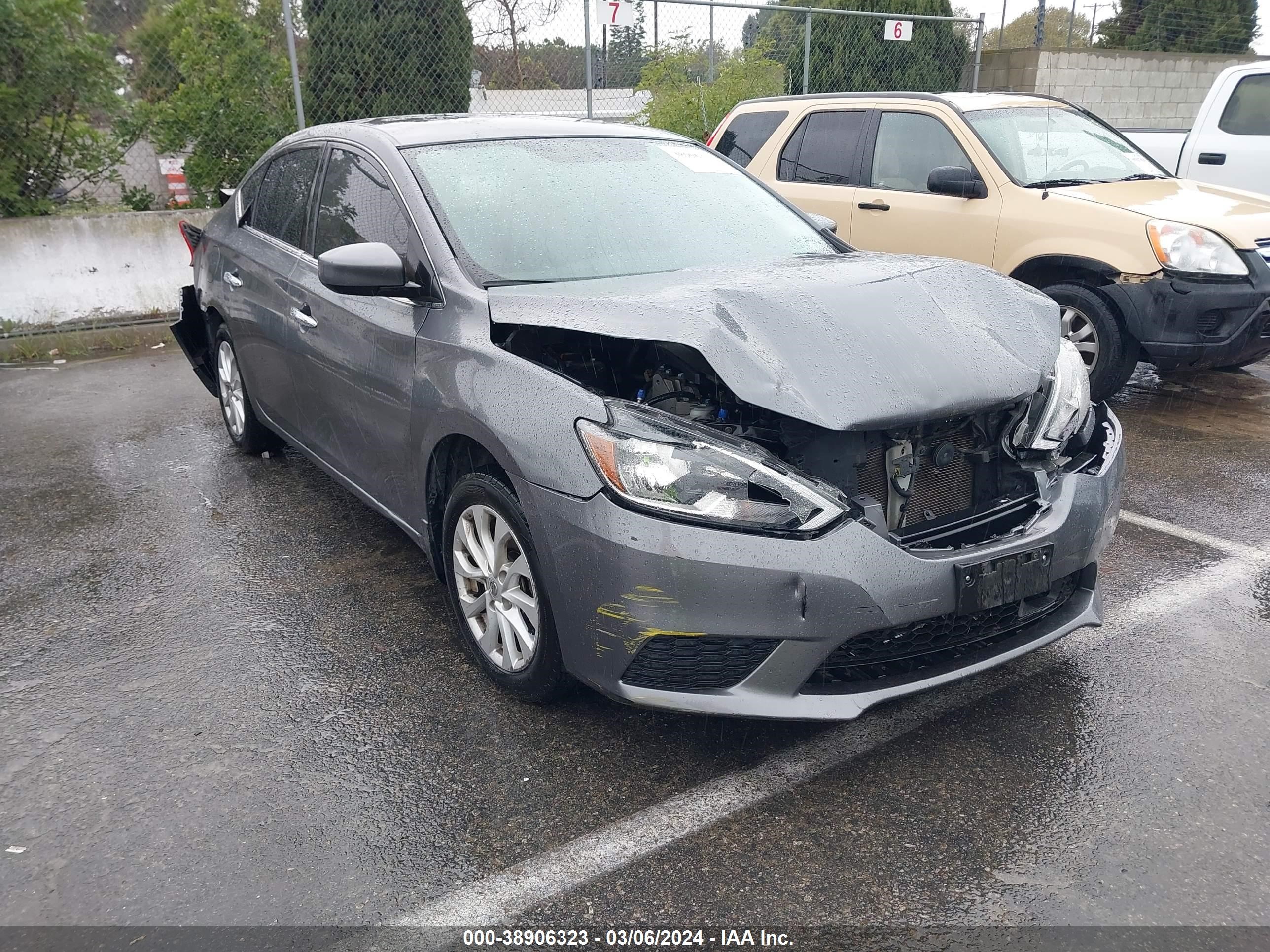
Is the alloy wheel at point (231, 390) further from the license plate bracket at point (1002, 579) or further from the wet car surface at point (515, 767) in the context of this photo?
the license plate bracket at point (1002, 579)

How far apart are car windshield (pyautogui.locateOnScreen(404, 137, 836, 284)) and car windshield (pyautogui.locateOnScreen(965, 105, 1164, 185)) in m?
2.91

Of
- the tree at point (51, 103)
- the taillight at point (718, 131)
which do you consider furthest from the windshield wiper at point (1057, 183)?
the tree at point (51, 103)

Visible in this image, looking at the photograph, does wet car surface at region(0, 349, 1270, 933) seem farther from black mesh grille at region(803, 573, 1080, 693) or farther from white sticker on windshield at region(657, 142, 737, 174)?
white sticker on windshield at region(657, 142, 737, 174)

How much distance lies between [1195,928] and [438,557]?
7.47 feet

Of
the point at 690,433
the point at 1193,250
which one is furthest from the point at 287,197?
the point at 1193,250

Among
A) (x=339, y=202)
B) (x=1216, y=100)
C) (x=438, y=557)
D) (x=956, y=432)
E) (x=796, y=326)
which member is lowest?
(x=438, y=557)

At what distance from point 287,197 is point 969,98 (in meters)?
4.51

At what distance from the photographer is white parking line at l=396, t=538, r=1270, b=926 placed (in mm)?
2270

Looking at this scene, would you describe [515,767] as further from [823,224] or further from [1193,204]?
[1193,204]

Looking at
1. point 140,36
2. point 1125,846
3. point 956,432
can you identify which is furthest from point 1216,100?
point 140,36

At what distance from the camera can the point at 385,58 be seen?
10086 millimetres

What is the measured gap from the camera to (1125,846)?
2.41 meters

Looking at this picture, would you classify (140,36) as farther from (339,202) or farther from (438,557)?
(438,557)

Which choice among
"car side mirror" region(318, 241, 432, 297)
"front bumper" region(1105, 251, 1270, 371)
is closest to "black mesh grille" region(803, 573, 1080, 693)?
"car side mirror" region(318, 241, 432, 297)
